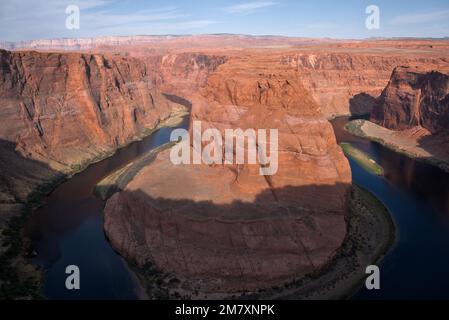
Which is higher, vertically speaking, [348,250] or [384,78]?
[384,78]

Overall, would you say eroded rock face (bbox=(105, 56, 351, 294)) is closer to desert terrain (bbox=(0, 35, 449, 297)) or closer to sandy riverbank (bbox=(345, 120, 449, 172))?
desert terrain (bbox=(0, 35, 449, 297))

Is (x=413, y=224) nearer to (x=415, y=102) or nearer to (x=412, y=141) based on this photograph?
(x=412, y=141)

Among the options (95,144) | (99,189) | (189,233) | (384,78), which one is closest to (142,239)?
(189,233)

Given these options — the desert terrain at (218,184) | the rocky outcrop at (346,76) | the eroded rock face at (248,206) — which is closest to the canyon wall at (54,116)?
the desert terrain at (218,184)

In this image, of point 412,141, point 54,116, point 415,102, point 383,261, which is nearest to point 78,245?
point 383,261

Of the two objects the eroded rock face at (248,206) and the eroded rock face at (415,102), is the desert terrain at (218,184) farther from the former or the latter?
the eroded rock face at (415,102)

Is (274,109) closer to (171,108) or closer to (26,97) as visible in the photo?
(26,97)

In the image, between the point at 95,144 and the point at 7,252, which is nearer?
the point at 7,252
